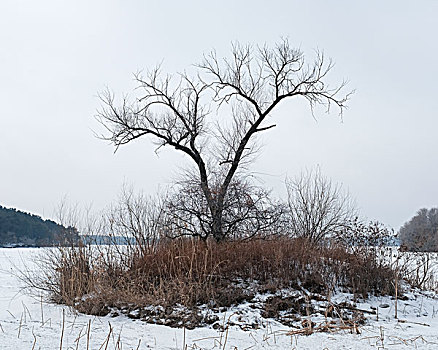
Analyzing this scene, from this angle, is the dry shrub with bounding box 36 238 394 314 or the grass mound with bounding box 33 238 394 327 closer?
the grass mound with bounding box 33 238 394 327

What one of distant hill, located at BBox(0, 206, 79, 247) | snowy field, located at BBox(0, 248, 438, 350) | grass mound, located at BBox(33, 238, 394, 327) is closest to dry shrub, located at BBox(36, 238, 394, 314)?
grass mound, located at BBox(33, 238, 394, 327)

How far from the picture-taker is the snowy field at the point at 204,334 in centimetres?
470

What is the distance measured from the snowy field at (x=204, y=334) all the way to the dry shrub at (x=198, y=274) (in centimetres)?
54

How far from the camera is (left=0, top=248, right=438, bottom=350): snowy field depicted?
15.4 ft

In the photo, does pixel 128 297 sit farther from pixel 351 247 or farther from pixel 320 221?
pixel 320 221

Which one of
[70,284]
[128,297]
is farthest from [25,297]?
[128,297]

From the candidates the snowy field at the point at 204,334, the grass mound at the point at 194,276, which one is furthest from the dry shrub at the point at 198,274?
the snowy field at the point at 204,334

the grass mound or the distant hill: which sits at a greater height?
the distant hill

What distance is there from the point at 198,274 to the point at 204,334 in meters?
2.16

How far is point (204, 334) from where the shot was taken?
19.1 feet

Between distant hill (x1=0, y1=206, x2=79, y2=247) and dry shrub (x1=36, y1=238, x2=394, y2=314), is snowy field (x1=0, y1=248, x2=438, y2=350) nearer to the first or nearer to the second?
dry shrub (x1=36, y1=238, x2=394, y2=314)

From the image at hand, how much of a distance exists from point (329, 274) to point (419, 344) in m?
2.97

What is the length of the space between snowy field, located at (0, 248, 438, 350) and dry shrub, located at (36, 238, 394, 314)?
0.54m

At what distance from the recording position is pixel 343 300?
24.8 feet
